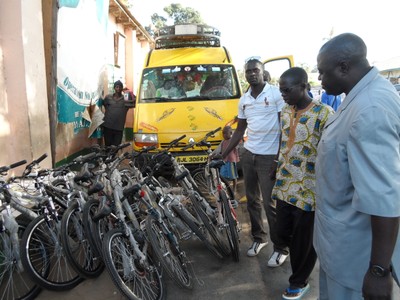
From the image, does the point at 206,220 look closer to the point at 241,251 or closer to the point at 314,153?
the point at 241,251

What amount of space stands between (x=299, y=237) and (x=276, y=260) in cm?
70

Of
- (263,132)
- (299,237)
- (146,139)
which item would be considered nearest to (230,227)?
(299,237)

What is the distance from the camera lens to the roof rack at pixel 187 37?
6.57 m

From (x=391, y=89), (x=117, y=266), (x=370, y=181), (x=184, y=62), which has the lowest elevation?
(x=117, y=266)

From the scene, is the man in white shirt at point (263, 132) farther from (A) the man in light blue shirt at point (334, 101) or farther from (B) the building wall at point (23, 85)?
(B) the building wall at point (23, 85)

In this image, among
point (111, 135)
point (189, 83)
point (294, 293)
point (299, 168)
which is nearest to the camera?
point (299, 168)

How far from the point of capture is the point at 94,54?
246 inches

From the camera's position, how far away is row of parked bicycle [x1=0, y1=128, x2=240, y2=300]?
8.70 ft

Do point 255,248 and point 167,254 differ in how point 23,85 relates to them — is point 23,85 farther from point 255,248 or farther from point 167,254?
point 255,248

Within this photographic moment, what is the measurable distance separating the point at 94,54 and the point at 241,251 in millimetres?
4645

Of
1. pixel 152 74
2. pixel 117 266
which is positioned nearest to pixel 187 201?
pixel 117 266

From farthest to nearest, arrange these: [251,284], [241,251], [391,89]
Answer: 1. [241,251]
2. [251,284]
3. [391,89]

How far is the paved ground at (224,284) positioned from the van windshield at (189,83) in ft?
10.4

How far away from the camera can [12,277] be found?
9.52 ft
